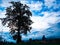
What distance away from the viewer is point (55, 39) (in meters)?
32.8

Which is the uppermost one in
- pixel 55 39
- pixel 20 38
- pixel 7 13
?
pixel 7 13

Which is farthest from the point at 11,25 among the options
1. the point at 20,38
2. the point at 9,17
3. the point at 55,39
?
the point at 55,39

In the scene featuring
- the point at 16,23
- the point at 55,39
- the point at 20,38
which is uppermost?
the point at 16,23

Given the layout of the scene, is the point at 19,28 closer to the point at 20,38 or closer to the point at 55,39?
the point at 20,38

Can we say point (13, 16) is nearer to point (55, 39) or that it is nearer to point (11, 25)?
point (11, 25)

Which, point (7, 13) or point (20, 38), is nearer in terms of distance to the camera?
point (20, 38)

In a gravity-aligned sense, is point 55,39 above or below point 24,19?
below

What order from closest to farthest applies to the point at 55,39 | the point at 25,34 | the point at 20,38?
the point at 55,39
the point at 20,38
the point at 25,34

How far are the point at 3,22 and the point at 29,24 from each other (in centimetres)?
735

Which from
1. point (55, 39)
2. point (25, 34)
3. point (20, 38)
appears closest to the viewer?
point (55, 39)

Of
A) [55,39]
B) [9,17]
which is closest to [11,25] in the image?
[9,17]

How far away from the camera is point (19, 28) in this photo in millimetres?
47750

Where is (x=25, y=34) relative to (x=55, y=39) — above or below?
above

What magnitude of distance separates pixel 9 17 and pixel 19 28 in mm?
4704
